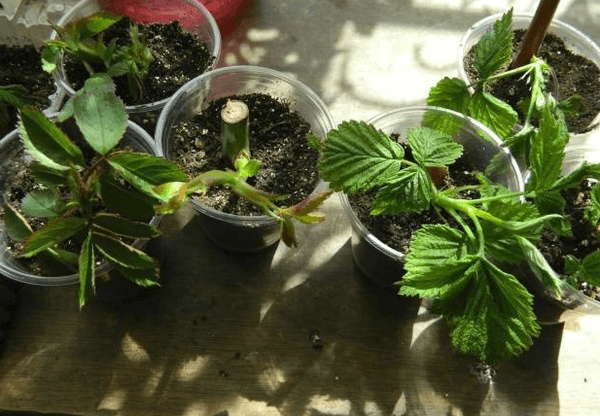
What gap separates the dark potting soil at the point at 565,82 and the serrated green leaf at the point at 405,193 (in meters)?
0.37

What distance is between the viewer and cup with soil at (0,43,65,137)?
90cm

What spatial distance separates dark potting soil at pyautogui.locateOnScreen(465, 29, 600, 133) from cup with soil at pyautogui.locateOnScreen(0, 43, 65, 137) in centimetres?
68

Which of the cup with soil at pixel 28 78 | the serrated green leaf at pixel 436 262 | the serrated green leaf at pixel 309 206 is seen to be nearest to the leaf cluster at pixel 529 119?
the serrated green leaf at pixel 436 262

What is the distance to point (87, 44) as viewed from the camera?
0.82m

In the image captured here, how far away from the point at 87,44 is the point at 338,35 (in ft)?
1.51

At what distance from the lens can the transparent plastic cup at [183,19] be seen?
0.89 meters

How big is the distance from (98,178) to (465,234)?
0.40 meters

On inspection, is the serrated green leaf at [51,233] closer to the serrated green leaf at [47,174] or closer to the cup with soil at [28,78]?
the serrated green leaf at [47,174]

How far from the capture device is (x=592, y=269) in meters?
0.69

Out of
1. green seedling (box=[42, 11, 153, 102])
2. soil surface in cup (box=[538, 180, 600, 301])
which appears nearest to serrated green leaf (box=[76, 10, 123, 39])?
green seedling (box=[42, 11, 153, 102])

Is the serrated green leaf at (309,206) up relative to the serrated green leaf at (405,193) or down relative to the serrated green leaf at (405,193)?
down

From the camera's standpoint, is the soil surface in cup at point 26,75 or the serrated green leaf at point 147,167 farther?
the soil surface in cup at point 26,75

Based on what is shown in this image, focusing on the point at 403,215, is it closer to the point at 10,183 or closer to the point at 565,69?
the point at 565,69

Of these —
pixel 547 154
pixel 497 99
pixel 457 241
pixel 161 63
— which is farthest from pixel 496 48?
pixel 161 63
